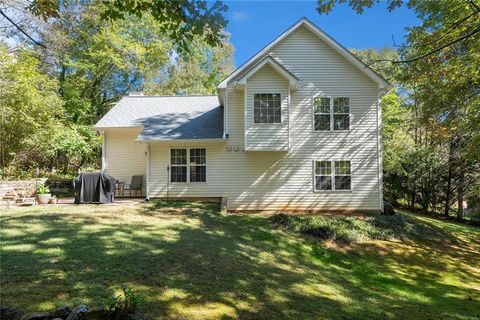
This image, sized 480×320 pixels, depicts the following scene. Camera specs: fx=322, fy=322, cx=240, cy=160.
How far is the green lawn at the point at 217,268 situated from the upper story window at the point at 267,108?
408cm

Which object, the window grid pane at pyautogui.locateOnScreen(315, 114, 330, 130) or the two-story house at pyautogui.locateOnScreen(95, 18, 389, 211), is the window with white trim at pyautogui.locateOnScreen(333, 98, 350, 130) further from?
the window grid pane at pyautogui.locateOnScreen(315, 114, 330, 130)

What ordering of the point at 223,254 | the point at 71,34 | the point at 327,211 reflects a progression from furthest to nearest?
the point at 71,34 → the point at 327,211 → the point at 223,254

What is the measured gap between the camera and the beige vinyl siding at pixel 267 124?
1299 centimetres

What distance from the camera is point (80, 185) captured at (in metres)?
12.6

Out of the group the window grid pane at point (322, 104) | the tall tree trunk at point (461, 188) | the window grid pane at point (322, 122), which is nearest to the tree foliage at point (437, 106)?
the tall tree trunk at point (461, 188)

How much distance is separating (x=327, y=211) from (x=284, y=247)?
Result: 4.65 meters

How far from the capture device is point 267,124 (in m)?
13.1

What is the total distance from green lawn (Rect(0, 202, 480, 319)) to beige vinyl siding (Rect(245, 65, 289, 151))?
3.05 meters

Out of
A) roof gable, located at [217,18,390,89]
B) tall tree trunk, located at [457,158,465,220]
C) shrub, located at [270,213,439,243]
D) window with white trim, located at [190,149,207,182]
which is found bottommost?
shrub, located at [270,213,439,243]

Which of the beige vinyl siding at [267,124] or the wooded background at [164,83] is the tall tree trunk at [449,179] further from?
the beige vinyl siding at [267,124]

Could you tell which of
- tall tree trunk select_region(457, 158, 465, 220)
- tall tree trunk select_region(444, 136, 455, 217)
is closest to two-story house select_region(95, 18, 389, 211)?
tall tree trunk select_region(444, 136, 455, 217)

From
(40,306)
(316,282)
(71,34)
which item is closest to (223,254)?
(316,282)

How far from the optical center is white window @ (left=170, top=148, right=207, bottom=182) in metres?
14.1

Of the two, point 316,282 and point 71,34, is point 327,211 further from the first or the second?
point 71,34
